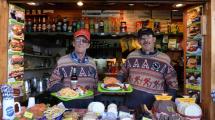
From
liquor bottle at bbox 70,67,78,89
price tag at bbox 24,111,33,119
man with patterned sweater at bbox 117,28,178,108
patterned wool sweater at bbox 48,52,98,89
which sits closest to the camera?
price tag at bbox 24,111,33,119

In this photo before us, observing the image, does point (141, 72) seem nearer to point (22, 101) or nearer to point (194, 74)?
point (194, 74)

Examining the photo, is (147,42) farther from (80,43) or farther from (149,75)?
(80,43)

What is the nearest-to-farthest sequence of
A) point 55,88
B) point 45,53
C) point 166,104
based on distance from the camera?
point 166,104 < point 55,88 < point 45,53

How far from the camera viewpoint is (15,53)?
9.69 ft

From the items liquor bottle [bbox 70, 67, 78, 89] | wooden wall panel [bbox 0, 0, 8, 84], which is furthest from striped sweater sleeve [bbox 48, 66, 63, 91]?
wooden wall panel [bbox 0, 0, 8, 84]

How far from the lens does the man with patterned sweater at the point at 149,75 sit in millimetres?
3480

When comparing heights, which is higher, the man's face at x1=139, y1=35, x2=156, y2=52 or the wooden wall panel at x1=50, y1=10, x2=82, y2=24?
the wooden wall panel at x1=50, y1=10, x2=82, y2=24

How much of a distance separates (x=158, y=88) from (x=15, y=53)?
5.28 feet

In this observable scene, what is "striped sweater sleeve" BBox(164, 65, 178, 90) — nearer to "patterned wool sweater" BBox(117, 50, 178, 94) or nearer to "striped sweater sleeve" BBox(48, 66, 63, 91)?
"patterned wool sweater" BBox(117, 50, 178, 94)

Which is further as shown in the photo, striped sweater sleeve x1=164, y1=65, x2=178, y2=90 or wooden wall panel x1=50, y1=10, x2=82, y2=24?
wooden wall panel x1=50, y1=10, x2=82, y2=24

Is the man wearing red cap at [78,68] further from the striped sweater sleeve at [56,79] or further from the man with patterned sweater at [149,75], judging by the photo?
the man with patterned sweater at [149,75]

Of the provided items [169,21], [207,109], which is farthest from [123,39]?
[207,109]

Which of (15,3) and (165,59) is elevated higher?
(15,3)

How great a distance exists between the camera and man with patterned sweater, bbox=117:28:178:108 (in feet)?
11.4
